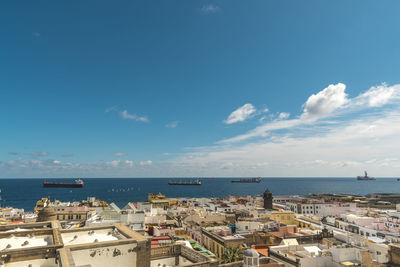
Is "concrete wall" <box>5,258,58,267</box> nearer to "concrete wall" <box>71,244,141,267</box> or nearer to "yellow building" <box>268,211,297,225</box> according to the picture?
"concrete wall" <box>71,244,141,267</box>

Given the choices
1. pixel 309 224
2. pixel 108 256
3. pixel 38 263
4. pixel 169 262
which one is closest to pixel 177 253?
pixel 169 262

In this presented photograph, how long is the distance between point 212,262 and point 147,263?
15.5 feet

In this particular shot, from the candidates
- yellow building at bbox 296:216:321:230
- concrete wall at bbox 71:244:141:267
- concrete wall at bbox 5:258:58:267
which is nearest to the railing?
concrete wall at bbox 71:244:141:267

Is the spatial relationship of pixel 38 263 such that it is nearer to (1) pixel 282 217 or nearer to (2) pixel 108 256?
(2) pixel 108 256

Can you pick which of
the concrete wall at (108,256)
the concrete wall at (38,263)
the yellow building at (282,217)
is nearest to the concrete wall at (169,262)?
the concrete wall at (108,256)

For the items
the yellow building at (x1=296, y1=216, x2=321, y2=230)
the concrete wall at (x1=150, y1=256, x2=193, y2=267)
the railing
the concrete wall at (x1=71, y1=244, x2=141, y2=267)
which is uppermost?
the concrete wall at (x1=71, y1=244, x2=141, y2=267)

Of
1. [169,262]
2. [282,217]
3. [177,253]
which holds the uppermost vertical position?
[177,253]

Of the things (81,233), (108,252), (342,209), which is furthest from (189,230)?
(342,209)

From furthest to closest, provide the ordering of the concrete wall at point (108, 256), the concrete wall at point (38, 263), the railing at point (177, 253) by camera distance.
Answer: the railing at point (177, 253), the concrete wall at point (108, 256), the concrete wall at point (38, 263)

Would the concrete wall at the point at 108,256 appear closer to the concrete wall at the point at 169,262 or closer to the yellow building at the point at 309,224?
the concrete wall at the point at 169,262

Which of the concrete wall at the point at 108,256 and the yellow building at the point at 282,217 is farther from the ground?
the concrete wall at the point at 108,256

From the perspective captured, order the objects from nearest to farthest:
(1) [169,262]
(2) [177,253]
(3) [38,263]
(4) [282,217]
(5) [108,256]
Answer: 1. (3) [38,263]
2. (5) [108,256]
3. (1) [169,262]
4. (2) [177,253]
5. (4) [282,217]

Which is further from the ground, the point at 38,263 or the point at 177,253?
the point at 38,263

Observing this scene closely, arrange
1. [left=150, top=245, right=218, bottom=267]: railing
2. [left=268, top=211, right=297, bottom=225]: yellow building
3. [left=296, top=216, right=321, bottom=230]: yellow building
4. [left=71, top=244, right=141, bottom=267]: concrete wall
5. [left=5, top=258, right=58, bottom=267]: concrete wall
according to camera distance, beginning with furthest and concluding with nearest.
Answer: [left=268, top=211, right=297, bottom=225]: yellow building < [left=296, top=216, right=321, bottom=230]: yellow building < [left=150, top=245, right=218, bottom=267]: railing < [left=71, top=244, right=141, bottom=267]: concrete wall < [left=5, top=258, right=58, bottom=267]: concrete wall
